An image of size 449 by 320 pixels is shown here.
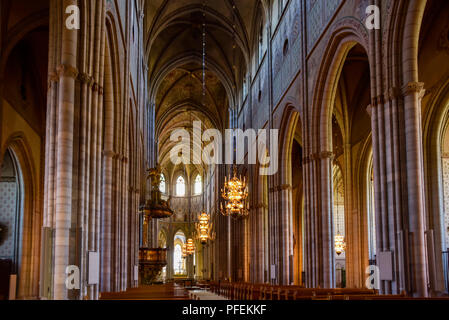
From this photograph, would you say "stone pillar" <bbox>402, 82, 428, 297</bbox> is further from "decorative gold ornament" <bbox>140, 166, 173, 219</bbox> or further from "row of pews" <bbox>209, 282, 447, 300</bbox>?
"decorative gold ornament" <bbox>140, 166, 173, 219</bbox>

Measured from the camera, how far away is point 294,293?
1080 centimetres

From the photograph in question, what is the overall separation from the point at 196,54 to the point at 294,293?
26117 mm

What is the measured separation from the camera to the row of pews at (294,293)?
9109 millimetres

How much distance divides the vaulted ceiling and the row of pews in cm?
1317

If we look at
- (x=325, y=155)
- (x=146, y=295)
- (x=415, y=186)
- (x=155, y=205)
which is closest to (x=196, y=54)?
(x=155, y=205)

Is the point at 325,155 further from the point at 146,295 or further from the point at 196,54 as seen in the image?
the point at 196,54

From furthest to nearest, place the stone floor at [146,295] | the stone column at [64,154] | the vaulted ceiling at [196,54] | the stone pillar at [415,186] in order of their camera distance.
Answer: the vaulted ceiling at [196,54] → the stone pillar at [415,186] → the stone column at [64,154] → the stone floor at [146,295]

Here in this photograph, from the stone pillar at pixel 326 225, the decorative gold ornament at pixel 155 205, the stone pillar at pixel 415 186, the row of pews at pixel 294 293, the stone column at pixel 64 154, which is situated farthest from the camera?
the decorative gold ornament at pixel 155 205

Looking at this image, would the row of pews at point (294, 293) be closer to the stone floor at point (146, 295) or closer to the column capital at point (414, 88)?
the stone floor at point (146, 295)

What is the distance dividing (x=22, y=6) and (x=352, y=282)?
16890 millimetres

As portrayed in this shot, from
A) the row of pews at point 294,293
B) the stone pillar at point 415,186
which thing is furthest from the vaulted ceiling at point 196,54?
the stone pillar at point 415,186

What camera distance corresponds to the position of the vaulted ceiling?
28766mm

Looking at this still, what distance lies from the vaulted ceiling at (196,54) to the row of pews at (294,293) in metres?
13.2
